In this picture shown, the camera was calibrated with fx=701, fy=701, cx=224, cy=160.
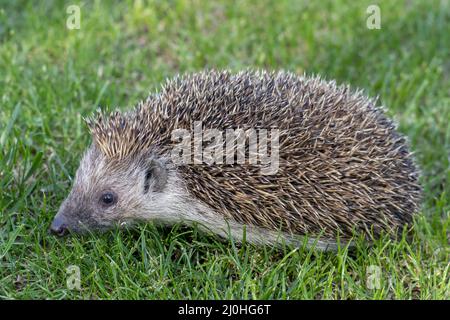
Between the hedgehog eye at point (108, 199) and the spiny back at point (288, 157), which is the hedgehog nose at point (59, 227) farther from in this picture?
the spiny back at point (288, 157)

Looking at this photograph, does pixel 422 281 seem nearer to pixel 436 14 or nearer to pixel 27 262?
pixel 27 262

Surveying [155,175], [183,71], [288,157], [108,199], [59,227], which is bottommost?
[59,227]

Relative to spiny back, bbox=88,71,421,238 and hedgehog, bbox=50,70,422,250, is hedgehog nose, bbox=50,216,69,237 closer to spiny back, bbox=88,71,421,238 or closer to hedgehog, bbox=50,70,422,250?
hedgehog, bbox=50,70,422,250

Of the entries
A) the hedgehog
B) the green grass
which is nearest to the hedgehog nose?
the hedgehog

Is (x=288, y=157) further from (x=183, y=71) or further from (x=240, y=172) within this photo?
(x=183, y=71)

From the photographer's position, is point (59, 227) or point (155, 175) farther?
point (155, 175)

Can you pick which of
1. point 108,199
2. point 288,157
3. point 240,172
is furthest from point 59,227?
point 288,157
